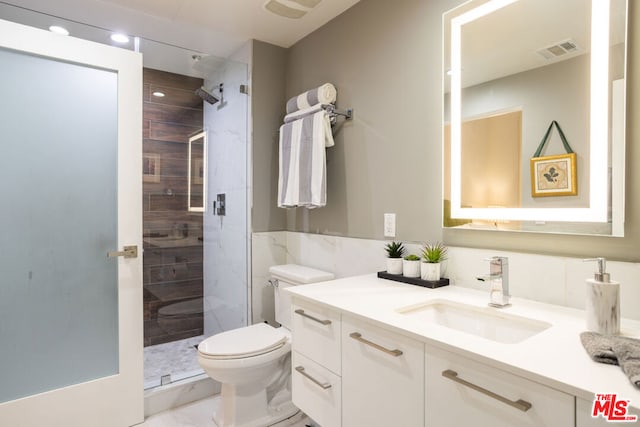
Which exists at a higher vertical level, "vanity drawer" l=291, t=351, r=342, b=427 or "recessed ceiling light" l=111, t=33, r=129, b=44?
"recessed ceiling light" l=111, t=33, r=129, b=44

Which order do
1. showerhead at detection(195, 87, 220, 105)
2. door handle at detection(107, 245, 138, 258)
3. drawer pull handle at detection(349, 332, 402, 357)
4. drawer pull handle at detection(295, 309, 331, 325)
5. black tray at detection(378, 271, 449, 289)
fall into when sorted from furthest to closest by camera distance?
showerhead at detection(195, 87, 220, 105), door handle at detection(107, 245, 138, 258), black tray at detection(378, 271, 449, 289), drawer pull handle at detection(295, 309, 331, 325), drawer pull handle at detection(349, 332, 402, 357)

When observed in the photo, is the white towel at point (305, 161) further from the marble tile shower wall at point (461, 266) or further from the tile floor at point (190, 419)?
the tile floor at point (190, 419)

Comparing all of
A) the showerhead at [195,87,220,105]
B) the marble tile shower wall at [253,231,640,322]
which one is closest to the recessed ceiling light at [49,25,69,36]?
the showerhead at [195,87,220,105]

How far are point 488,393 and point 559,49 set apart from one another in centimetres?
116

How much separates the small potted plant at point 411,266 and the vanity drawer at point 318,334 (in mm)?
474

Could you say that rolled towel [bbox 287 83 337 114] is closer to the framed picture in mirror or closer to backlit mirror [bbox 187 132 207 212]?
backlit mirror [bbox 187 132 207 212]

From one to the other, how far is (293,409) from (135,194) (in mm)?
1536

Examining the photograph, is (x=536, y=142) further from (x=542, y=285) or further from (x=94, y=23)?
(x=94, y=23)

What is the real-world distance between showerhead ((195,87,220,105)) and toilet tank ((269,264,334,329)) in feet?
4.53

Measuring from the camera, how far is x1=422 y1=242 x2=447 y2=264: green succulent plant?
1536 millimetres

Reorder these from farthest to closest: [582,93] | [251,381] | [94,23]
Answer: [94,23], [251,381], [582,93]

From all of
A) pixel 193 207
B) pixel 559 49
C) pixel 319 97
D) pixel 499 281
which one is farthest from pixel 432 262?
pixel 193 207

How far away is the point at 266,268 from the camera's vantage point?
256 cm

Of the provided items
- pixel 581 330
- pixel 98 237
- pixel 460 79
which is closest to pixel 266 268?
pixel 98 237
